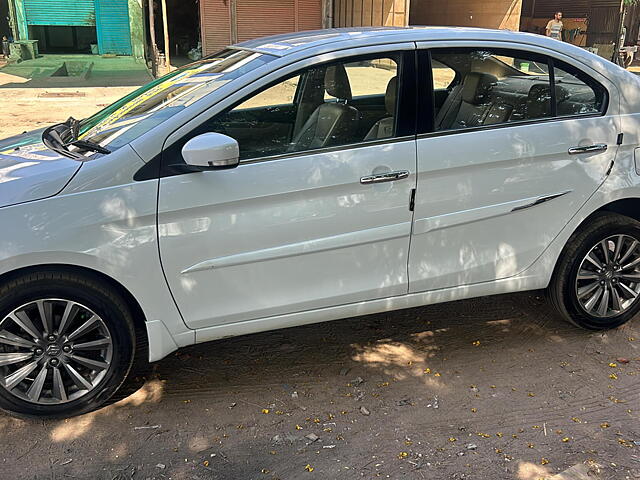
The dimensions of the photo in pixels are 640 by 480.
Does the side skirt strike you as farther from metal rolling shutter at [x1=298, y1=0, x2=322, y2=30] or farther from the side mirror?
metal rolling shutter at [x1=298, y1=0, x2=322, y2=30]

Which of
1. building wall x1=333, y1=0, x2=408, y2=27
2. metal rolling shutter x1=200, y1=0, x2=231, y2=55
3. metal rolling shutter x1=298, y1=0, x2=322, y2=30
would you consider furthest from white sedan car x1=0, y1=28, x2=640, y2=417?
metal rolling shutter x1=298, y1=0, x2=322, y2=30

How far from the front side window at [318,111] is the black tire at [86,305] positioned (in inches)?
34.4

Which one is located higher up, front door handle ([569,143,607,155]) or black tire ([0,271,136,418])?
front door handle ([569,143,607,155])

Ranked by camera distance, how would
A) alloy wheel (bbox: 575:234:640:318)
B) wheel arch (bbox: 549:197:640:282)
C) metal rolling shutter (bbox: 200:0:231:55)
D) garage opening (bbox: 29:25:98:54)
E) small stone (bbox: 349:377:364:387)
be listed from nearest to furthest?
small stone (bbox: 349:377:364:387), wheel arch (bbox: 549:197:640:282), alloy wheel (bbox: 575:234:640:318), garage opening (bbox: 29:25:98:54), metal rolling shutter (bbox: 200:0:231:55)

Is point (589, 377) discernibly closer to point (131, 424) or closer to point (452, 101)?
point (452, 101)

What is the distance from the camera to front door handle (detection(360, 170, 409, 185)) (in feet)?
10.2

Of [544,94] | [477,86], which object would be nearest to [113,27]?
[477,86]

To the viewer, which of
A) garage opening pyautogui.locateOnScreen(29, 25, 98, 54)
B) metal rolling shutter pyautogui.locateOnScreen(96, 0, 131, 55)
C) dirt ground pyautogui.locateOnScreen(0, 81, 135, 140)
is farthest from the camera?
garage opening pyautogui.locateOnScreen(29, 25, 98, 54)

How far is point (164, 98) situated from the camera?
3.37 meters

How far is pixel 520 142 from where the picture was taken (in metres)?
3.40

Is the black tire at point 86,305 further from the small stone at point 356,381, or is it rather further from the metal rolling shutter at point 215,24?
the metal rolling shutter at point 215,24

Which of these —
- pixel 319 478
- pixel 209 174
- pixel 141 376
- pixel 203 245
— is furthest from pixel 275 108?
pixel 319 478

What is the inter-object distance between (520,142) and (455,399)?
1445mm

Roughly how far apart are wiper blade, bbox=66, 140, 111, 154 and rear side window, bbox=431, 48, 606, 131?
1.79 meters
